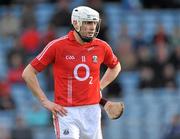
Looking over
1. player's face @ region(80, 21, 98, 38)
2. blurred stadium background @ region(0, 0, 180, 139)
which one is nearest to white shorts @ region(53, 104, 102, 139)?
player's face @ region(80, 21, 98, 38)

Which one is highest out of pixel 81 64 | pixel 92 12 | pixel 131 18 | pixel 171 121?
A: pixel 92 12

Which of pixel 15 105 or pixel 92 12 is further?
pixel 15 105

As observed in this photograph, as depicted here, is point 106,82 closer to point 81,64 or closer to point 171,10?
point 81,64

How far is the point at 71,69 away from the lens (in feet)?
32.4

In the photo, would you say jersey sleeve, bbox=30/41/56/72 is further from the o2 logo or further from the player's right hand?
the player's right hand

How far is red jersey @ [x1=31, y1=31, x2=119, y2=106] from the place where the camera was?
984 cm

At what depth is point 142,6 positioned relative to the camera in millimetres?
19438

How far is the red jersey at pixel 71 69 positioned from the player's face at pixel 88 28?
0.56 feet

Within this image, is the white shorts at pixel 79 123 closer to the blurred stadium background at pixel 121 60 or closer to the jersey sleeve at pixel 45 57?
the jersey sleeve at pixel 45 57

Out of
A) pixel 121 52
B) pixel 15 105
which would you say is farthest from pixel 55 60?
pixel 121 52

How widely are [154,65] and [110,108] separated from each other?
6.63 m

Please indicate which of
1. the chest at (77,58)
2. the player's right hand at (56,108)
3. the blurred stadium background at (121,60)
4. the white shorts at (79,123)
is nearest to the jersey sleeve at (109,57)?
the chest at (77,58)

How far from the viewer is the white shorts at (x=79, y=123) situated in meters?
9.74

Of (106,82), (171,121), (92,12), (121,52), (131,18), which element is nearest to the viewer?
(92,12)
